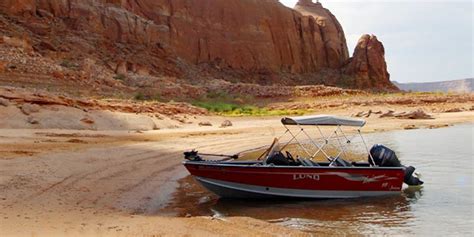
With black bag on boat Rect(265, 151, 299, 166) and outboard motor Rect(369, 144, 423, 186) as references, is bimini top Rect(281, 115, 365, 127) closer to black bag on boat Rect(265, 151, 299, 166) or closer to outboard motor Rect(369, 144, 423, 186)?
black bag on boat Rect(265, 151, 299, 166)

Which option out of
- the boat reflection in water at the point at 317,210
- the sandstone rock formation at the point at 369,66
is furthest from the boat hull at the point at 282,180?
the sandstone rock formation at the point at 369,66

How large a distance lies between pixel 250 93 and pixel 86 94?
800 inches

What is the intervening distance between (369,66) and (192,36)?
28.3 meters

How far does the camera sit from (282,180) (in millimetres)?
11672

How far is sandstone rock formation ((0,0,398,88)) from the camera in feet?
159

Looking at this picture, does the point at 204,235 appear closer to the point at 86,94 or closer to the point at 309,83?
the point at 86,94

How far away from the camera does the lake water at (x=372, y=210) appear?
9.81 metres

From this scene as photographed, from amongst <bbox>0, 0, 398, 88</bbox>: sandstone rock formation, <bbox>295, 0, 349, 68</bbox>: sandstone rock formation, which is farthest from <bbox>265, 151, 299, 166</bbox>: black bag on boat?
<bbox>295, 0, 349, 68</bbox>: sandstone rock formation

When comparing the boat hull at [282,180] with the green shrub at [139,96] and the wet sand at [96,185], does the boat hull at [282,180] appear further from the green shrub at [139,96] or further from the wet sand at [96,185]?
the green shrub at [139,96]

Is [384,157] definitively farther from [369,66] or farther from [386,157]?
[369,66]

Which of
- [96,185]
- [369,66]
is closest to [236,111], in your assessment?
[96,185]

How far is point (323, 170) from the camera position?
38.8ft

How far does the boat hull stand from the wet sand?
1260mm

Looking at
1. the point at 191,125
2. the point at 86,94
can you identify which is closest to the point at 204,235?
the point at 191,125
